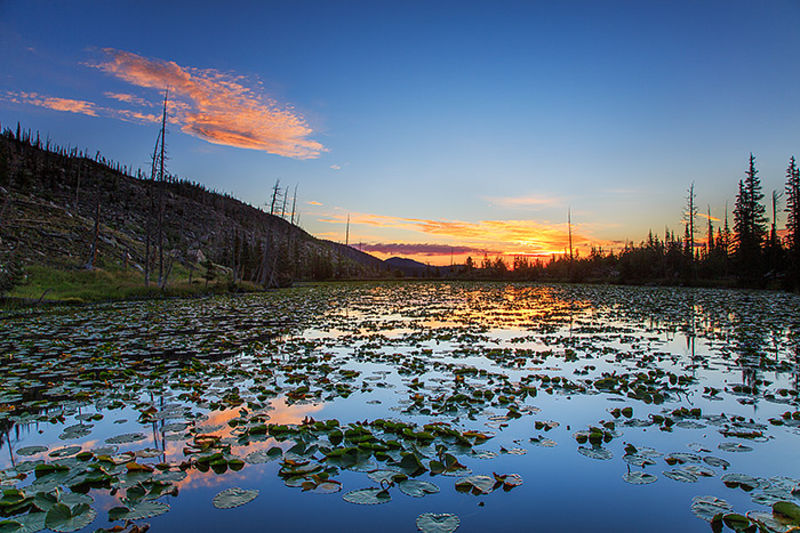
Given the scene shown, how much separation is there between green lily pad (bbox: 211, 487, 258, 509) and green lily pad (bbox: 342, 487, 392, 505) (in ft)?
2.76

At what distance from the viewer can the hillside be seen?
122 feet

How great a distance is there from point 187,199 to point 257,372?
126336mm

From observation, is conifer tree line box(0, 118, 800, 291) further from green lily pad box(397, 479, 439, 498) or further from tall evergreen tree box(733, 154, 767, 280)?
green lily pad box(397, 479, 439, 498)

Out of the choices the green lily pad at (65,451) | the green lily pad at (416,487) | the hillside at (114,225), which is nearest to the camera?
the green lily pad at (416,487)

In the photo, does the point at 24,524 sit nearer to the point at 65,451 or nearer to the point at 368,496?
the point at 65,451

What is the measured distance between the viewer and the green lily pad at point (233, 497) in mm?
3494

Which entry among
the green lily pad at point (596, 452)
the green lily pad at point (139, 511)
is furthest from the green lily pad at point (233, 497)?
the green lily pad at point (596, 452)

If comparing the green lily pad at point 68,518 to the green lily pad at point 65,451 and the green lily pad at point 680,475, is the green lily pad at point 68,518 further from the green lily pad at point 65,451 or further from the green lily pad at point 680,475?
the green lily pad at point 680,475

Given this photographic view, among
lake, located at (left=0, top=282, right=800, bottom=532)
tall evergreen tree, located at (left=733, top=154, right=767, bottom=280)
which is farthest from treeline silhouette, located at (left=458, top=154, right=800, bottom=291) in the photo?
lake, located at (left=0, top=282, right=800, bottom=532)

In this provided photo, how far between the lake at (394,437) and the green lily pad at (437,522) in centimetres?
1

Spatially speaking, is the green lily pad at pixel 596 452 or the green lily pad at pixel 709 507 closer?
the green lily pad at pixel 709 507

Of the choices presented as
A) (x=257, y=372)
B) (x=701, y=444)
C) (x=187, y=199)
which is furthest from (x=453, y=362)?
(x=187, y=199)

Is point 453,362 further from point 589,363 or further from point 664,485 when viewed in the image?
point 664,485

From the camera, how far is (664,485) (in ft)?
12.6
